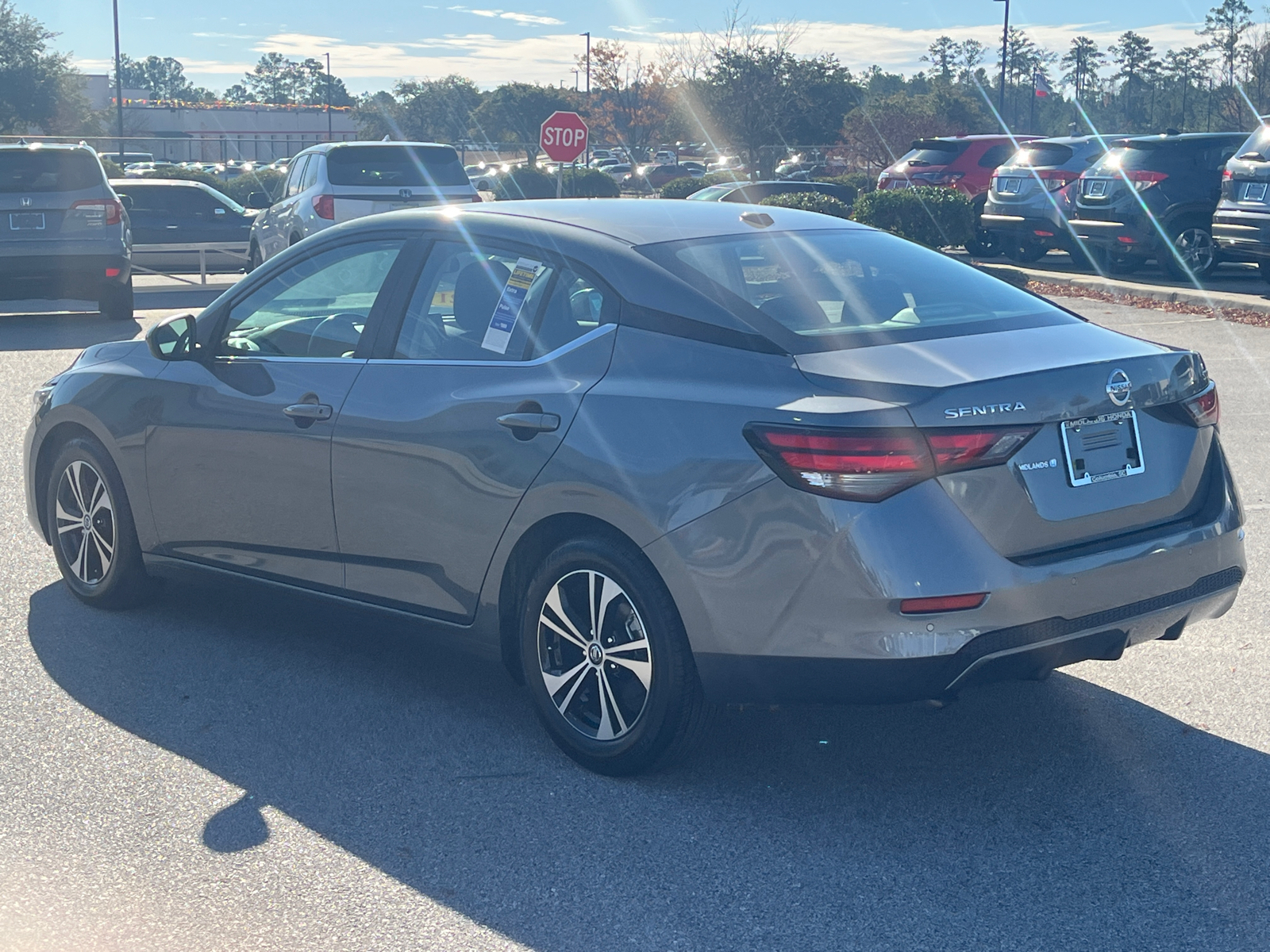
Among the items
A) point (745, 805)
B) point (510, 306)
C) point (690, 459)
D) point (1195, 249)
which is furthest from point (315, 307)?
point (1195, 249)

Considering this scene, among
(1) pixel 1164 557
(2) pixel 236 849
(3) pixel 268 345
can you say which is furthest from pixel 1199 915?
(3) pixel 268 345

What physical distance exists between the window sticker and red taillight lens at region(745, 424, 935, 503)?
1.20 m

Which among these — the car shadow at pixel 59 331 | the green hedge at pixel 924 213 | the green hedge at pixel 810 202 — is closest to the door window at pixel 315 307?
the car shadow at pixel 59 331

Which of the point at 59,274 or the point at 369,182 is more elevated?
the point at 369,182

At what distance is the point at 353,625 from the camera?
4906 millimetres

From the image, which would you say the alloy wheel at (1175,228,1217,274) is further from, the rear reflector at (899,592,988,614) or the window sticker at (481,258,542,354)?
the rear reflector at (899,592,988,614)

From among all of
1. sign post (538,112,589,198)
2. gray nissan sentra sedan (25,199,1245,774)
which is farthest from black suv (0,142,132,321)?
gray nissan sentra sedan (25,199,1245,774)

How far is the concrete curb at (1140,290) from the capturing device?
51.6 ft

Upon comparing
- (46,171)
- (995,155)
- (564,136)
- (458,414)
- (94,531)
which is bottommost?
(94,531)

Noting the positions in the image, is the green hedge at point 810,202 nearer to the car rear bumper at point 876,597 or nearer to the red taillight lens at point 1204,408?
the red taillight lens at point 1204,408

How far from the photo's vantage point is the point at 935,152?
24.3 m

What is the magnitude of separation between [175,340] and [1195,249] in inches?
600

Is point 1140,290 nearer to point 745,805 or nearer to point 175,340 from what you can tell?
point 175,340

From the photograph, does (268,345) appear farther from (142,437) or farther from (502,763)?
(502,763)
